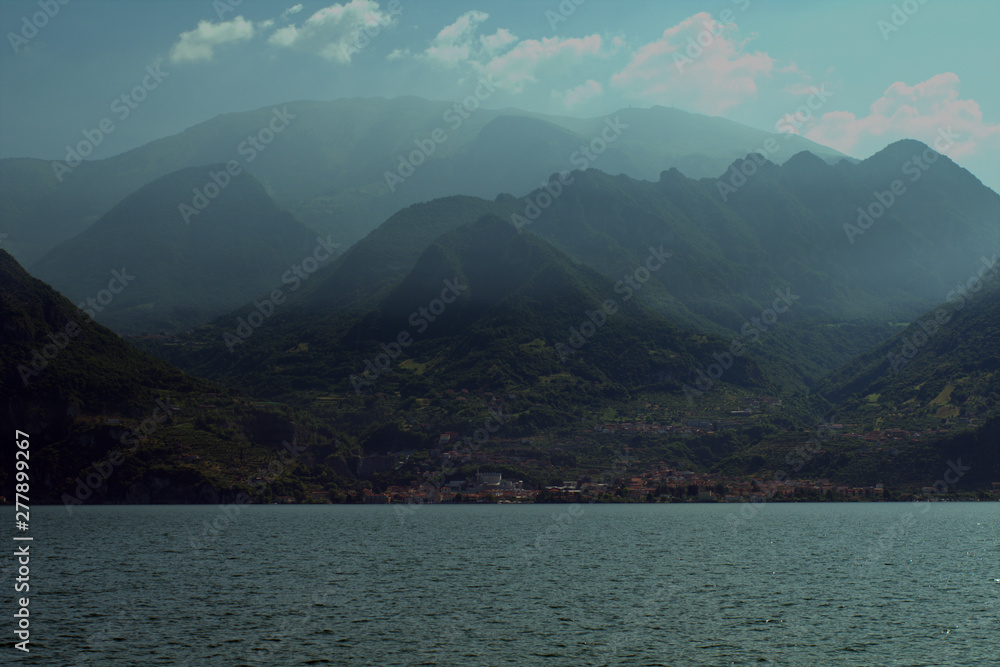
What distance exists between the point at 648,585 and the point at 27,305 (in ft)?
553

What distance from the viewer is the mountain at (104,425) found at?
16512cm

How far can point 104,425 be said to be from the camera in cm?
16688

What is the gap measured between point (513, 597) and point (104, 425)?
5345 inches

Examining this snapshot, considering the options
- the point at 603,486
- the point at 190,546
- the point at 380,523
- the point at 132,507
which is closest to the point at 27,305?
the point at 132,507

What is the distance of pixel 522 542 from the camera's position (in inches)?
3804

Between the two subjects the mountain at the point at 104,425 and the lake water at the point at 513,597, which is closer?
the lake water at the point at 513,597

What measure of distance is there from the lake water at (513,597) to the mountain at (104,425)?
57.7 m

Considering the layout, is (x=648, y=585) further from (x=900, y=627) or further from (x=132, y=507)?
(x=132, y=507)

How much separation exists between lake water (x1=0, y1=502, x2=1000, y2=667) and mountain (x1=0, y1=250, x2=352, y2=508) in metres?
57.7

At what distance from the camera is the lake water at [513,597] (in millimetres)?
41094

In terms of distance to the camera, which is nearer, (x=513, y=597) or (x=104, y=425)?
(x=513, y=597)

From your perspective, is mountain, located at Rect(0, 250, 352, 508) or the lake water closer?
the lake water

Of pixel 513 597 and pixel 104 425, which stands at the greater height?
pixel 104 425

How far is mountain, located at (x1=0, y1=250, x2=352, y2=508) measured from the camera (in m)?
165
